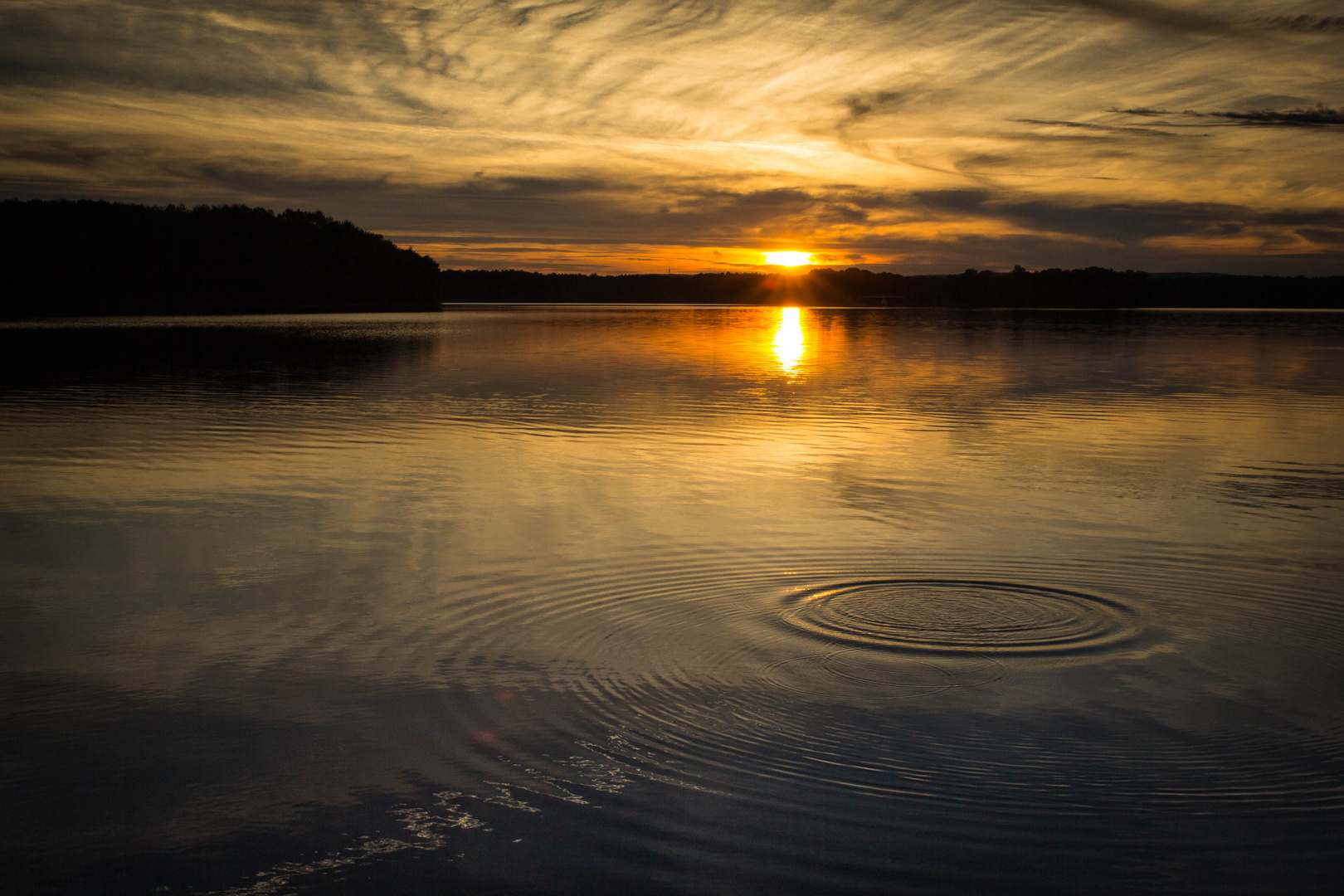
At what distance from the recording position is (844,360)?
3809 centimetres

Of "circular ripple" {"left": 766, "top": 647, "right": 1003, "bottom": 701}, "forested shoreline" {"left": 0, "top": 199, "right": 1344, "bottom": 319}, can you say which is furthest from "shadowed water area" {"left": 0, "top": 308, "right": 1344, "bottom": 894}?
"forested shoreline" {"left": 0, "top": 199, "right": 1344, "bottom": 319}

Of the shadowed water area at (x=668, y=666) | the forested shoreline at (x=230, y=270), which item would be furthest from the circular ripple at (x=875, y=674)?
the forested shoreline at (x=230, y=270)

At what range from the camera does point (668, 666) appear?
6684 millimetres

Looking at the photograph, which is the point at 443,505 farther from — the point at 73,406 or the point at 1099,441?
the point at 73,406

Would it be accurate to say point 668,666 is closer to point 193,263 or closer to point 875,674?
point 875,674

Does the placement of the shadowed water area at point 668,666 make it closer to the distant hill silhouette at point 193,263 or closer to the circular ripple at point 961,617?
the circular ripple at point 961,617

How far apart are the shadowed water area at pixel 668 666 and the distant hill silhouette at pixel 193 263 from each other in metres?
101

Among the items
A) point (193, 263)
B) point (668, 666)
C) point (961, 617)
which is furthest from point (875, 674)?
point (193, 263)

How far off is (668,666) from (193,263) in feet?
451

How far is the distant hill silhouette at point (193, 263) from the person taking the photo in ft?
379

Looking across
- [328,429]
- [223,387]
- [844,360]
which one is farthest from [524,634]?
[844,360]

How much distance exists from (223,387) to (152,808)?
22.0m

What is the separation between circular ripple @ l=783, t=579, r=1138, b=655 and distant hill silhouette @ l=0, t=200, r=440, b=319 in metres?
106

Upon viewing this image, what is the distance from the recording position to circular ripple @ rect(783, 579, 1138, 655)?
23.4 feet
